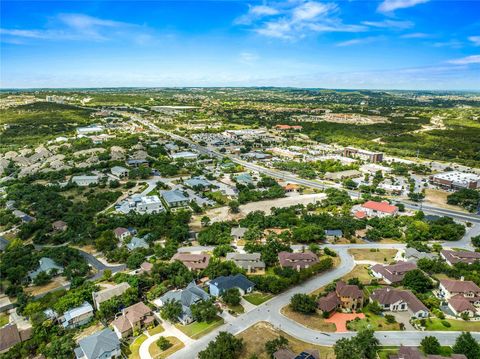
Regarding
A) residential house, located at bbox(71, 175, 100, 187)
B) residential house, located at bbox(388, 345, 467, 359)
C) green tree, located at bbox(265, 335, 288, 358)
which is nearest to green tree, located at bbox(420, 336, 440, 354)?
residential house, located at bbox(388, 345, 467, 359)

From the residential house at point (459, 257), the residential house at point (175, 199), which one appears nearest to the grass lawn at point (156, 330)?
the residential house at point (175, 199)

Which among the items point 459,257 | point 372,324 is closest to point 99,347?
point 372,324

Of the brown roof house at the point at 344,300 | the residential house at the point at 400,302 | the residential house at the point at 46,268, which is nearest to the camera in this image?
the residential house at the point at 400,302

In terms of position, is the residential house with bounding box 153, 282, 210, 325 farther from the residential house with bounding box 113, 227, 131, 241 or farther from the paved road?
the residential house with bounding box 113, 227, 131, 241

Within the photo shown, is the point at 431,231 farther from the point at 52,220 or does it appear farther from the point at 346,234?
the point at 52,220

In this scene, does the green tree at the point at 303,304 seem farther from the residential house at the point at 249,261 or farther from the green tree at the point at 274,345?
the residential house at the point at 249,261

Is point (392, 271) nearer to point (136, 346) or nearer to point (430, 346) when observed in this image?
point (430, 346)

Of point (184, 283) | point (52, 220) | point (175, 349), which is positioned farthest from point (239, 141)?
point (175, 349)
